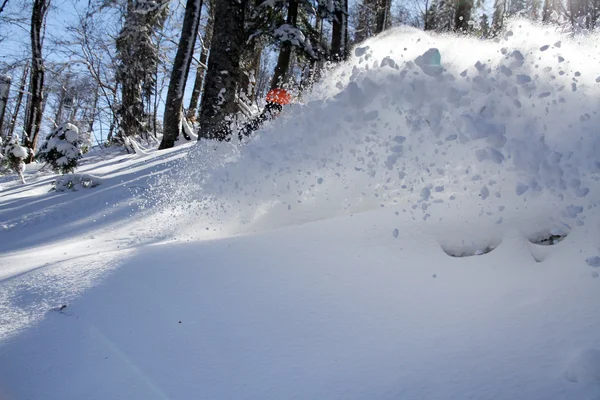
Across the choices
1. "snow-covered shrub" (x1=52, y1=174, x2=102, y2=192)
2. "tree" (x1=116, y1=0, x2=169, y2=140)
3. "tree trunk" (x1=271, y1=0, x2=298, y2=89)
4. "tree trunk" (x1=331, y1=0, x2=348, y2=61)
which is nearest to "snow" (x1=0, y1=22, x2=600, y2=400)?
"snow-covered shrub" (x1=52, y1=174, x2=102, y2=192)

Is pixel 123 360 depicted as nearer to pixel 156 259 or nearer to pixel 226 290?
pixel 226 290

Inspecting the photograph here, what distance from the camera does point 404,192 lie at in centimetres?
249

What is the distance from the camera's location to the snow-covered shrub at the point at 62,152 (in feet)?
24.9

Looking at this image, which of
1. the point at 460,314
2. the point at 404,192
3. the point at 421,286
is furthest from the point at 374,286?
the point at 404,192

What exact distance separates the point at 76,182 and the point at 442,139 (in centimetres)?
567

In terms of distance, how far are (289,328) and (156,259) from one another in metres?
0.98

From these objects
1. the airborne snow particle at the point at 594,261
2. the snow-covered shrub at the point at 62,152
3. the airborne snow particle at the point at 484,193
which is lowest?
the airborne snow particle at the point at 594,261

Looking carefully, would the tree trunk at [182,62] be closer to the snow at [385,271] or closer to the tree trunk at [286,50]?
the tree trunk at [286,50]

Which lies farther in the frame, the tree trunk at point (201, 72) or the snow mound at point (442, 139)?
the tree trunk at point (201, 72)

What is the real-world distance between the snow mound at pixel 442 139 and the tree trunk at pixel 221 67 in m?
3.12

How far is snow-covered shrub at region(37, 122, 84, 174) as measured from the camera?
24.9 ft

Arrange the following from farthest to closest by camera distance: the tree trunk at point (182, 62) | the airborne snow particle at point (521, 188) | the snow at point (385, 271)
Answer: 1. the tree trunk at point (182, 62)
2. the airborne snow particle at point (521, 188)
3. the snow at point (385, 271)

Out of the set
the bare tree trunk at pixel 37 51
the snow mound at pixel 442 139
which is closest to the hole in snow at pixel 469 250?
the snow mound at pixel 442 139

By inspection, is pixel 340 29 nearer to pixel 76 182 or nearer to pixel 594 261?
pixel 76 182
